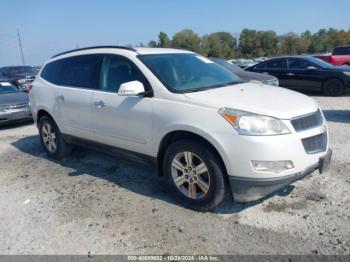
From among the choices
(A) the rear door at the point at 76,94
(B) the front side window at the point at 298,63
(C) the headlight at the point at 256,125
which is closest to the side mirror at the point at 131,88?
(A) the rear door at the point at 76,94

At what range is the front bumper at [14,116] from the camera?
9.50 metres

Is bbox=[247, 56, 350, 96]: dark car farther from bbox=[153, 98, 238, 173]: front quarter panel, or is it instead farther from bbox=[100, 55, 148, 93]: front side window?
bbox=[153, 98, 238, 173]: front quarter panel

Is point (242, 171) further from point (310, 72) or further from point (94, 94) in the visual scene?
point (310, 72)

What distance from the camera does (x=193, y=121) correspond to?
3748 millimetres

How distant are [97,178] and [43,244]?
69.9 inches

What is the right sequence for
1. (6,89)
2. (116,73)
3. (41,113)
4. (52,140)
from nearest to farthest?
(116,73) → (52,140) → (41,113) → (6,89)

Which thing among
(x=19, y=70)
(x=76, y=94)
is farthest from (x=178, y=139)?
(x=19, y=70)

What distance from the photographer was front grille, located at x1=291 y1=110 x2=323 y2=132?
358 centimetres

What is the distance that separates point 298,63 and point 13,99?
937cm

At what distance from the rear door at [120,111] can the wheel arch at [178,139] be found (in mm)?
174

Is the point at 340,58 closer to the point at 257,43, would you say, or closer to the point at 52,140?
the point at 52,140

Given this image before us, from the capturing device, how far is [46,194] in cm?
480

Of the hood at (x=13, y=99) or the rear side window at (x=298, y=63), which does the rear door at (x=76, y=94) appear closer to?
the hood at (x=13, y=99)

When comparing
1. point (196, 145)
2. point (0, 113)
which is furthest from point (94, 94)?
point (0, 113)
